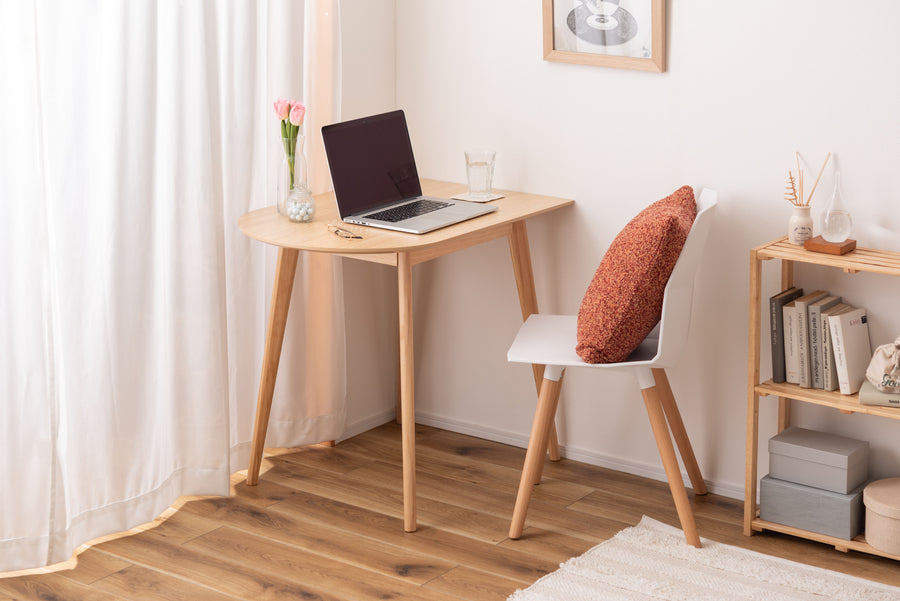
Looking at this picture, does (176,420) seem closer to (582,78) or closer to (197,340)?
(197,340)

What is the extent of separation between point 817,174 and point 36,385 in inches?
75.1

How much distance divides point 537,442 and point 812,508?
68 centimetres

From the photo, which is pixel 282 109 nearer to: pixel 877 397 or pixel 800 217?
pixel 800 217

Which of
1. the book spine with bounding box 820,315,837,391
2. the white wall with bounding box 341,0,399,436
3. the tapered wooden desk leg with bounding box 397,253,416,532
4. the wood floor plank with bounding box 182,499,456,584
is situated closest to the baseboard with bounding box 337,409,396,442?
the white wall with bounding box 341,0,399,436

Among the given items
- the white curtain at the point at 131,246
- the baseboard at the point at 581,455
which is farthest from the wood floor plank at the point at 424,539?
the baseboard at the point at 581,455

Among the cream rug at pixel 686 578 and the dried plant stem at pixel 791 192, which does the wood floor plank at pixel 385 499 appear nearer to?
the cream rug at pixel 686 578

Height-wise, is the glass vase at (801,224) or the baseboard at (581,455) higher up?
the glass vase at (801,224)

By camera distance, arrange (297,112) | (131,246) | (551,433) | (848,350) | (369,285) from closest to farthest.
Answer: (848,350), (131,246), (297,112), (551,433), (369,285)

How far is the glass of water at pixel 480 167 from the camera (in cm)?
312

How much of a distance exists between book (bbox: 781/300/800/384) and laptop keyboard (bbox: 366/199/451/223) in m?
0.93

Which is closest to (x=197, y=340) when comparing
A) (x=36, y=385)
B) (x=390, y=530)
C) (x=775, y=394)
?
(x=36, y=385)

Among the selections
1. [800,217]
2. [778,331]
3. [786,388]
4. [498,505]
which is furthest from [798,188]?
[498,505]

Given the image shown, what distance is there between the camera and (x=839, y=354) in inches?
103

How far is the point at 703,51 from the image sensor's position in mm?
2830
